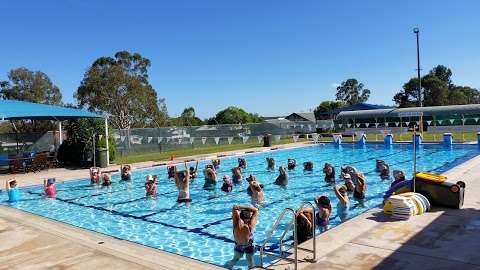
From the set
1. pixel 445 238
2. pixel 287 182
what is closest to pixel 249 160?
pixel 287 182

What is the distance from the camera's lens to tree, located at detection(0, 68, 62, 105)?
46594 mm

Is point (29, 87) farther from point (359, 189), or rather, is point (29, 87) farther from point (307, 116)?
point (307, 116)

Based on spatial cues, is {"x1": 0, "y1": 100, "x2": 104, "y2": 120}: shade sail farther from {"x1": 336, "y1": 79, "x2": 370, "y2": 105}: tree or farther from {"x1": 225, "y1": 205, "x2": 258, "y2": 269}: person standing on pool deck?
{"x1": 336, "y1": 79, "x2": 370, "y2": 105}: tree

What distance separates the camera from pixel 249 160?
24125 mm

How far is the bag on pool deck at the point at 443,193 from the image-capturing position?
9016mm

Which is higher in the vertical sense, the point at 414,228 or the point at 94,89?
the point at 94,89

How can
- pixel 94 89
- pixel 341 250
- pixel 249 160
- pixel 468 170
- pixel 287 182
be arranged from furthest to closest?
pixel 94 89, pixel 249 160, pixel 287 182, pixel 468 170, pixel 341 250

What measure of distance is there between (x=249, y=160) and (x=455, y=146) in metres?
12.6

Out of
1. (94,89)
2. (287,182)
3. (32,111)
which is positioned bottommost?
(287,182)

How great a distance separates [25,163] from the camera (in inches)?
811

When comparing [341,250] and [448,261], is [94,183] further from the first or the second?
[448,261]

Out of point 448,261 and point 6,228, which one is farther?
point 6,228

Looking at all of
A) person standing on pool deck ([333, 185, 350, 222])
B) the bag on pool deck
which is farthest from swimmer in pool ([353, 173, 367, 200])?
the bag on pool deck

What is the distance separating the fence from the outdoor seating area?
561cm
